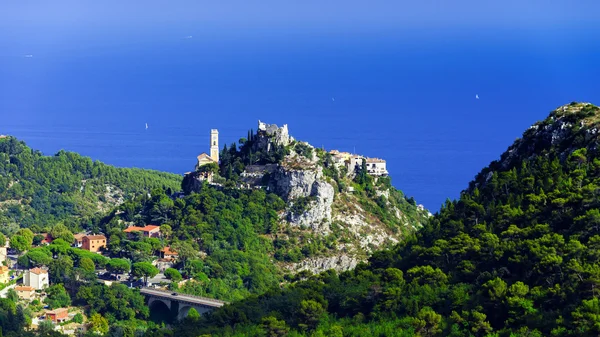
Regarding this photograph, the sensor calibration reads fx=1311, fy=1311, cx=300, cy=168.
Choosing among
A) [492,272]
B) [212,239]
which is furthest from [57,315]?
[492,272]

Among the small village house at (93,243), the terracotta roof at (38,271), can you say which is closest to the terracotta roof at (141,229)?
the small village house at (93,243)

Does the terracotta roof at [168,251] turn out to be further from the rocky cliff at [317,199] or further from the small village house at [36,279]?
the small village house at [36,279]

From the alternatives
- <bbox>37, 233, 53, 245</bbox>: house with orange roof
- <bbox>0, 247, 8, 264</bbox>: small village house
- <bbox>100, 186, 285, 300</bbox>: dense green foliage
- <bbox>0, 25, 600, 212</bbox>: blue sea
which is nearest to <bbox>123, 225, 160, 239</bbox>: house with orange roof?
<bbox>100, 186, 285, 300</bbox>: dense green foliage

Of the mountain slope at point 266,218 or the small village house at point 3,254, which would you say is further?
the mountain slope at point 266,218

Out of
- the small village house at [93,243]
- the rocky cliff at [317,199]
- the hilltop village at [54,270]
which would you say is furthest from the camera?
the rocky cliff at [317,199]

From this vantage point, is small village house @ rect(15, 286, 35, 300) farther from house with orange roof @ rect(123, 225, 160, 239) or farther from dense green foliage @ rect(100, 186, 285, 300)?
house with orange roof @ rect(123, 225, 160, 239)

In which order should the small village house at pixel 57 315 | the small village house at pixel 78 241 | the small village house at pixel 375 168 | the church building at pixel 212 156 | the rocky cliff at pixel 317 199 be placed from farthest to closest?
the small village house at pixel 375 168 < the church building at pixel 212 156 < the rocky cliff at pixel 317 199 < the small village house at pixel 78 241 < the small village house at pixel 57 315
